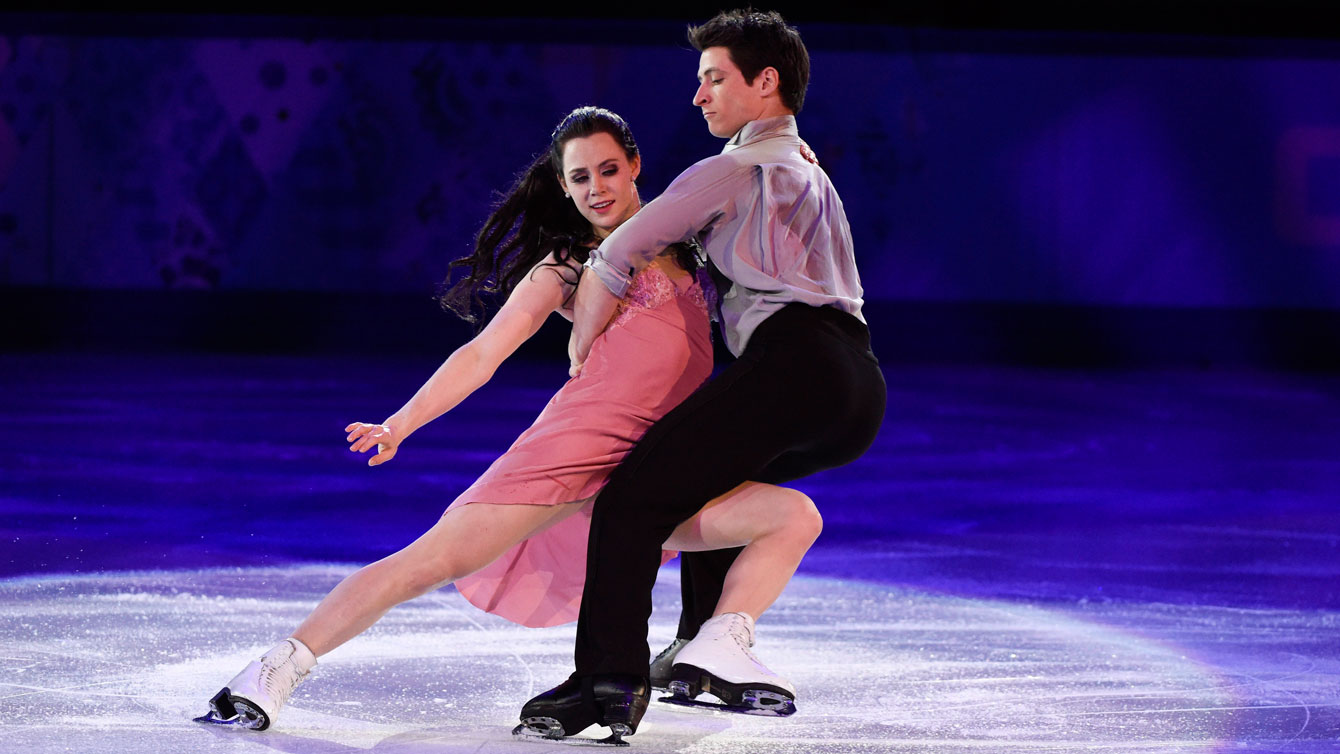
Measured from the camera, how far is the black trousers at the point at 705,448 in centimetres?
280

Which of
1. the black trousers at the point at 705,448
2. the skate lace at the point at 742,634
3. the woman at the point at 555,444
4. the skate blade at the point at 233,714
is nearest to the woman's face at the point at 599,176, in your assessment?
the woman at the point at 555,444

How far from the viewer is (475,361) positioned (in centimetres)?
298

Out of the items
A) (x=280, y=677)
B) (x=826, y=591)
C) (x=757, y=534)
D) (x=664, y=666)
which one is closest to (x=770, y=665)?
(x=664, y=666)

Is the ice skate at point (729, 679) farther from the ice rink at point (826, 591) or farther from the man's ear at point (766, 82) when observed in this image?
the man's ear at point (766, 82)

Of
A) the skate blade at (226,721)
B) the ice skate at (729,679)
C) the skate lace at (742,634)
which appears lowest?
the skate blade at (226,721)

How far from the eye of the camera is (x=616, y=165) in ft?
10.1

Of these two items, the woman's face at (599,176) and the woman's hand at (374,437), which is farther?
the woman's face at (599,176)

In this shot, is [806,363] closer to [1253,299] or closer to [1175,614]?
[1175,614]

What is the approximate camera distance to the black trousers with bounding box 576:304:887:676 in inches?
110

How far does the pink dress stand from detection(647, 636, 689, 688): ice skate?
21 cm

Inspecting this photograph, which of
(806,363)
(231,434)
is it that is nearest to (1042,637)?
(806,363)

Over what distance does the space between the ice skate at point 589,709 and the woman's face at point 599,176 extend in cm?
92

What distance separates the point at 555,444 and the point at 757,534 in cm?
42

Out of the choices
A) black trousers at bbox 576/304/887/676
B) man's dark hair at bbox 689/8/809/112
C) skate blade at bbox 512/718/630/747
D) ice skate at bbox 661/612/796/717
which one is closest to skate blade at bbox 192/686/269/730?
skate blade at bbox 512/718/630/747
